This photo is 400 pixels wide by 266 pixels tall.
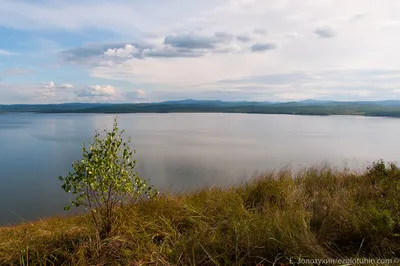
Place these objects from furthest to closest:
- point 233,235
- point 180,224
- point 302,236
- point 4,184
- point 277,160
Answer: point 277,160, point 4,184, point 180,224, point 233,235, point 302,236

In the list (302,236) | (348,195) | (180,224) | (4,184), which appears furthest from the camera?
(4,184)

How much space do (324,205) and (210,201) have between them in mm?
2097

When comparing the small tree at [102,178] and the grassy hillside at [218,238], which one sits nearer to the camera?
the grassy hillside at [218,238]

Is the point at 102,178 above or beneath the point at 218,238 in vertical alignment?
above

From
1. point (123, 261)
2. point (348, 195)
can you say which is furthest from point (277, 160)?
point (123, 261)

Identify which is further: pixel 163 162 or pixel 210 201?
pixel 163 162

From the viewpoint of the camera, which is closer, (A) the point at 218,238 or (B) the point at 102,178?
(A) the point at 218,238

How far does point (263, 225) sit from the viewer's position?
180 inches

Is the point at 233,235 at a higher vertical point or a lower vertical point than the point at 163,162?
higher

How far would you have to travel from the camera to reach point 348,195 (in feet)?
21.0

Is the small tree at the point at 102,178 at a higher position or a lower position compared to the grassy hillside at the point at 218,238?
higher

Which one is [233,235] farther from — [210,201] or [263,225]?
[210,201]

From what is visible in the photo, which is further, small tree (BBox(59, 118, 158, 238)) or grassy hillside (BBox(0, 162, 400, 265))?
small tree (BBox(59, 118, 158, 238))

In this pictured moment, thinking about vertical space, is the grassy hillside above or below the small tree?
below
